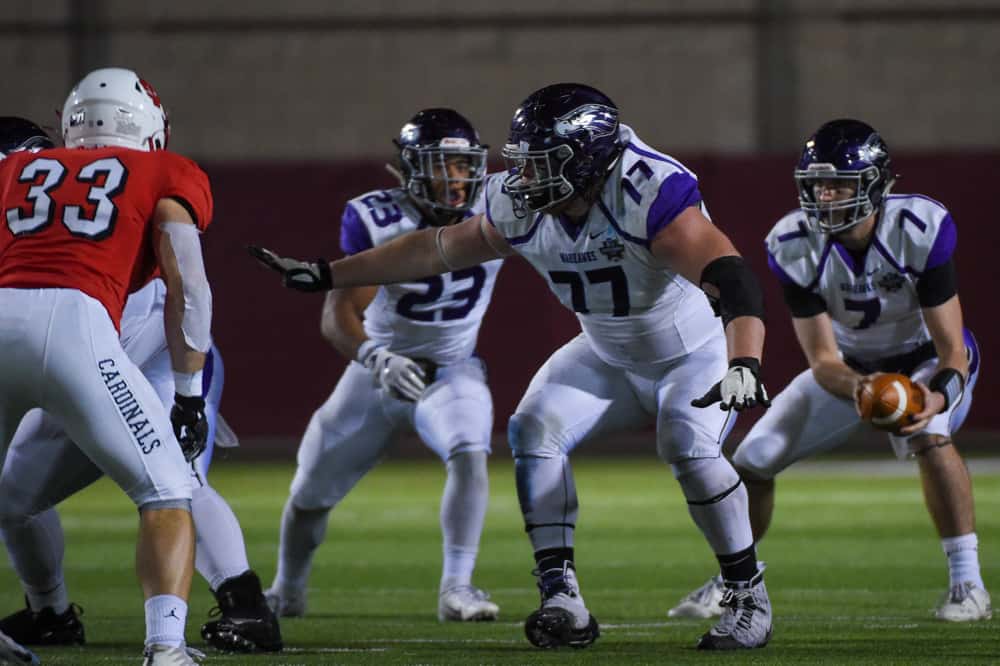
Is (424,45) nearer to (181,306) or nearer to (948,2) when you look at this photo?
(948,2)

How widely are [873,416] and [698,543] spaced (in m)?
2.93

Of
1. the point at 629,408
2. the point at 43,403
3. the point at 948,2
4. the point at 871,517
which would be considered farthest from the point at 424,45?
the point at 43,403

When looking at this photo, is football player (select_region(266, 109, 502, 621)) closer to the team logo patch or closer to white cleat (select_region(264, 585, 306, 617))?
white cleat (select_region(264, 585, 306, 617))

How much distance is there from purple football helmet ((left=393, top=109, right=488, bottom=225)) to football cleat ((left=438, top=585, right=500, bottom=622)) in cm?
137

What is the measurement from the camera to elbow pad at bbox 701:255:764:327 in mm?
4438

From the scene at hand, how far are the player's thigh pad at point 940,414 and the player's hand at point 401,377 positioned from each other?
1.57 m

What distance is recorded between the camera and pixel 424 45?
14.7 meters

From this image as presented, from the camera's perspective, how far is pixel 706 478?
4816 mm

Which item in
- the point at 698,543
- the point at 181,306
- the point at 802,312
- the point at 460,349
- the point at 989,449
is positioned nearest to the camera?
the point at 181,306

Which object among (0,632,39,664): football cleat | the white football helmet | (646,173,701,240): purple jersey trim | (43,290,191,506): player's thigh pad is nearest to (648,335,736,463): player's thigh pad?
(646,173,701,240): purple jersey trim

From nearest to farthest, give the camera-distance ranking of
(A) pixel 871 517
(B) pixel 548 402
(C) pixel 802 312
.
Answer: (B) pixel 548 402 < (C) pixel 802 312 < (A) pixel 871 517

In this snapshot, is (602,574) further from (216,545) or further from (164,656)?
(164,656)

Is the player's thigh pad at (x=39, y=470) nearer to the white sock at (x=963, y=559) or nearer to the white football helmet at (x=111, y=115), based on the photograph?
the white football helmet at (x=111, y=115)

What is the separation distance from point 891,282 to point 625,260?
1.38 m
